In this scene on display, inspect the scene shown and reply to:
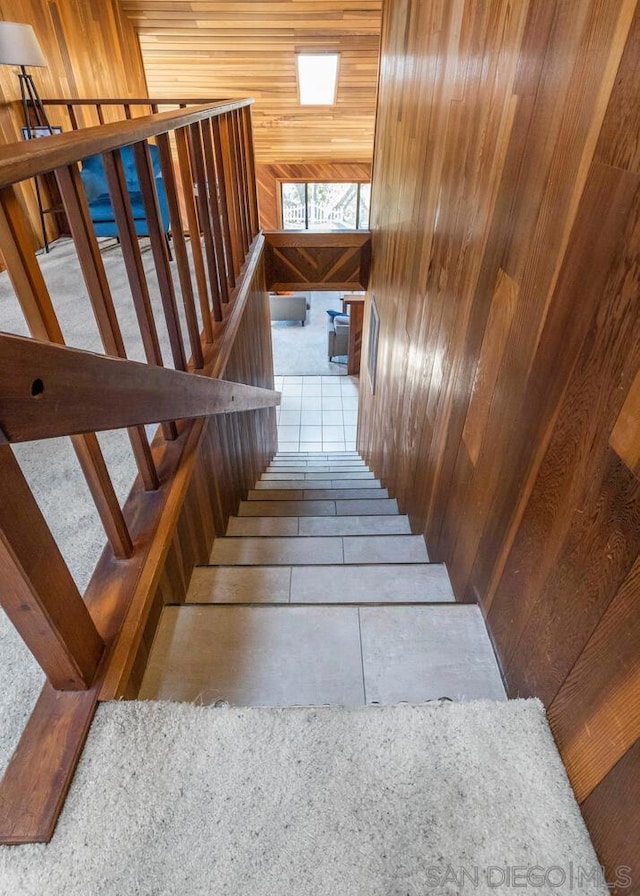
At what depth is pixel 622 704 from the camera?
80 centimetres

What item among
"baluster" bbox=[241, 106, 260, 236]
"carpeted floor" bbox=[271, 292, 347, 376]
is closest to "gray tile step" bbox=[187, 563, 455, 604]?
"baluster" bbox=[241, 106, 260, 236]

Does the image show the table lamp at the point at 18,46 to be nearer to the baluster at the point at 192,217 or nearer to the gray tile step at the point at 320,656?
the baluster at the point at 192,217

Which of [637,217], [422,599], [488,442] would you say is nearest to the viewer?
[637,217]

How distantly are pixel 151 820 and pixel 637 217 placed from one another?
Result: 4.06 feet

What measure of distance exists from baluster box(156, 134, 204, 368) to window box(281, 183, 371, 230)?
7.64 m

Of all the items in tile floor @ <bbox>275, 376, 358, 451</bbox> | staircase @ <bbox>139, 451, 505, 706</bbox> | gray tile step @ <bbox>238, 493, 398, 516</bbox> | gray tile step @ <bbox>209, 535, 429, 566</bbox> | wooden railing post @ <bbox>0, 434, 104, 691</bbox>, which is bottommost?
tile floor @ <bbox>275, 376, 358, 451</bbox>

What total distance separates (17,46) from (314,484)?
328 cm

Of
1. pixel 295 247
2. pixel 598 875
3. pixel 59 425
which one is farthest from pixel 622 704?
pixel 295 247

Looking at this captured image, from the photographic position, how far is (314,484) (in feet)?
12.1

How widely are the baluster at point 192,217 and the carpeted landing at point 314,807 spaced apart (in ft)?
5.51

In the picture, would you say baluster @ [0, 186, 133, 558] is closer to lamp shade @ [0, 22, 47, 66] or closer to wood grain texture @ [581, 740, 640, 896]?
wood grain texture @ [581, 740, 640, 896]

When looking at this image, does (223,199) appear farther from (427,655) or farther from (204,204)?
(427,655)

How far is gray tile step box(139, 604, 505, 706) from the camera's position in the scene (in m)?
1.19

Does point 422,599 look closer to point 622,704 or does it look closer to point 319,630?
point 319,630
